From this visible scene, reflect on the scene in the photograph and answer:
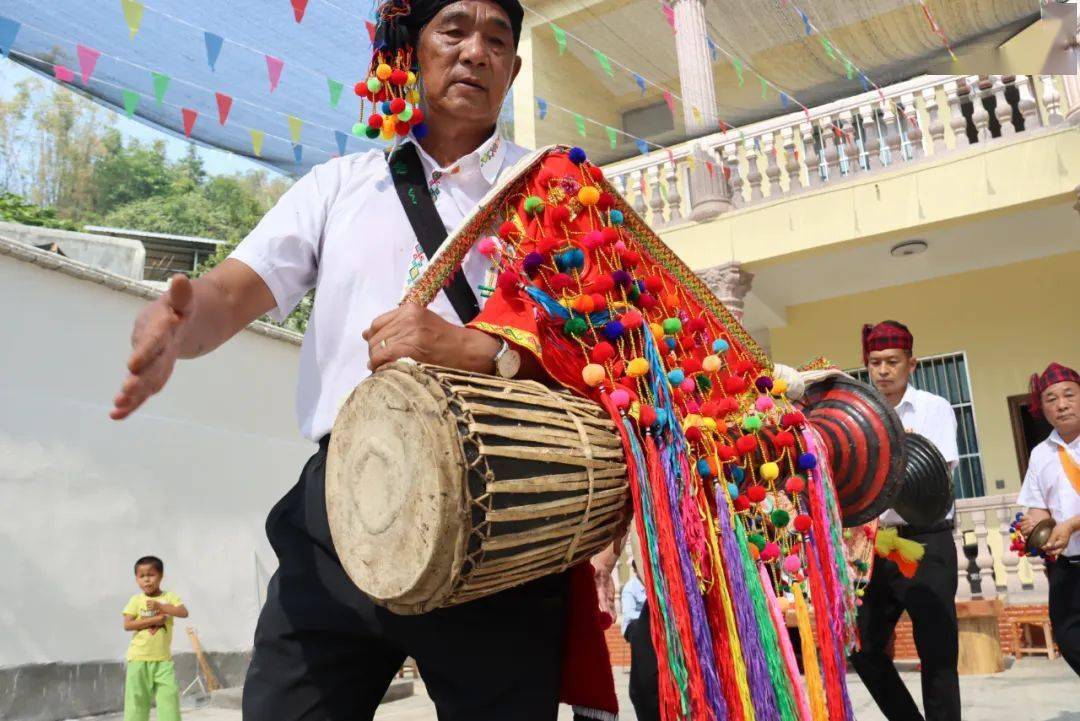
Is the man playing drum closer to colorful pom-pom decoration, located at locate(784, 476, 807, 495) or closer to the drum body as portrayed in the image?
the drum body

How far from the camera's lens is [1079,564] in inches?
155

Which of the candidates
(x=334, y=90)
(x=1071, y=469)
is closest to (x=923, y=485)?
(x=1071, y=469)

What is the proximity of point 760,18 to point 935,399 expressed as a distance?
7.00m

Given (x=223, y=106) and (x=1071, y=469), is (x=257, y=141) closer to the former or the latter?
(x=223, y=106)

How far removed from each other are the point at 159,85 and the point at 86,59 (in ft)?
1.70

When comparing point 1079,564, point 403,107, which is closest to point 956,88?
point 1079,564

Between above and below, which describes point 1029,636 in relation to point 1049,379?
below

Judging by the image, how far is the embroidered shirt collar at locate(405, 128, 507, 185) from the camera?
1696 millimetres

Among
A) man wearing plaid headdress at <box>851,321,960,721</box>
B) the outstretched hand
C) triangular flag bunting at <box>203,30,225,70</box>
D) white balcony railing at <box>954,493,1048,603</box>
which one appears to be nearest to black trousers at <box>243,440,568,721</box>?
the outstretched hand

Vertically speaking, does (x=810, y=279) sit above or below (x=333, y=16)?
below

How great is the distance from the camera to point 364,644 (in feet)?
4.85

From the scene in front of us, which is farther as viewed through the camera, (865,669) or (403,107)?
(865,669)

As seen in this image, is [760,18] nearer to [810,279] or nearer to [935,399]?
[810,279]

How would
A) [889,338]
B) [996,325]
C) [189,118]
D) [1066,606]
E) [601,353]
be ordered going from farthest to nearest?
[996,325], [189,118], [889,338], [1066,606], [601,353]
